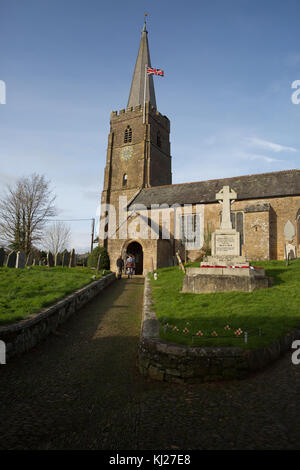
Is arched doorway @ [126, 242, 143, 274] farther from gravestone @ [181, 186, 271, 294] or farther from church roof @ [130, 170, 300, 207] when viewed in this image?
gravestone @ [181, 186, 271, 294]

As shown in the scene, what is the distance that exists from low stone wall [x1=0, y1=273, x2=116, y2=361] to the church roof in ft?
65.4

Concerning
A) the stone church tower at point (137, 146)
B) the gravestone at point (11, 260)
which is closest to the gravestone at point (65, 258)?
the gravestone at point (11, 260)

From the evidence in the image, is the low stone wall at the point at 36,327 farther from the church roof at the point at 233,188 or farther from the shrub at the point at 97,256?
the church roof at the point at 233,188

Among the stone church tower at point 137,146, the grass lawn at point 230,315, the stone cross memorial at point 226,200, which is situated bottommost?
the grass lawn at point 230,315

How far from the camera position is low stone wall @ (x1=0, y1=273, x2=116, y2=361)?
5.76m

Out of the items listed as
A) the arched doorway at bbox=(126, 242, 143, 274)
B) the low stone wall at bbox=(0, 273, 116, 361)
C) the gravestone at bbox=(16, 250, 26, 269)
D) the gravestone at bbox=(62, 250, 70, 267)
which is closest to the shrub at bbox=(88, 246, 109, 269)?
the arched doorway at bbox=(126, 242, 143, 274)

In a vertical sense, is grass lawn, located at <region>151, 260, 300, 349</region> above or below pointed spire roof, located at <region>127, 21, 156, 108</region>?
below

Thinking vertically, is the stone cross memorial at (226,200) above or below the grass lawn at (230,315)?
above

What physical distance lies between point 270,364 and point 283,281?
7.51 meters

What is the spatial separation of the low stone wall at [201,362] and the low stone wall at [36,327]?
9.65 feet

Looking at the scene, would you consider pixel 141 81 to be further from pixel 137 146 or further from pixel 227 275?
pixel 227 275

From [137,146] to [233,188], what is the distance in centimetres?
1674

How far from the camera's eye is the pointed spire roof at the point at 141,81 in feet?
135

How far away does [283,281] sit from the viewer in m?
11.6
